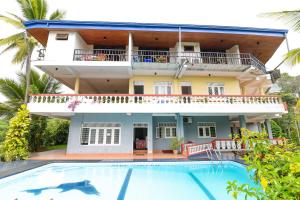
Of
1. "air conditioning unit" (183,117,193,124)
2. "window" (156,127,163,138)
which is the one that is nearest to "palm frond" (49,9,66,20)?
"window" (156,127,163,138)

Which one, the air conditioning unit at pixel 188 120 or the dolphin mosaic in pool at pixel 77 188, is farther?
the air conditioning unit at pixel 188 120

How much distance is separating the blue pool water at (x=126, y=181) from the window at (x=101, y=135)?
313cm

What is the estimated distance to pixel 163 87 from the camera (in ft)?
42.6

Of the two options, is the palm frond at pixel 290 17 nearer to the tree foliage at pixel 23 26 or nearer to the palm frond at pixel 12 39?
the tree foliage at pixel 23 26

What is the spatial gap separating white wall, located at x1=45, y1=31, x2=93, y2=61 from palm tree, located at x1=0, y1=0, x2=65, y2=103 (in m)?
2.45

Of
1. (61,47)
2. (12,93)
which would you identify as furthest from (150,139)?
(12,93)

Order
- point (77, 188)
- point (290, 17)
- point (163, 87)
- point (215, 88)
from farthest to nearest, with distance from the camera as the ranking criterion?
point (215, 88)
point (163, 87)
point (77, 188)
point (290, 17)

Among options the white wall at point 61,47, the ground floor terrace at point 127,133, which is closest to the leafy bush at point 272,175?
the ground floor terrace at point 127,133

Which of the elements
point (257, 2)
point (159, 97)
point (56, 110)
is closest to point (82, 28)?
point (56, 110)

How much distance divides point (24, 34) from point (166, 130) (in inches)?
537

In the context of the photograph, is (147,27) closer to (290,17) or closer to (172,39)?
(172,39)

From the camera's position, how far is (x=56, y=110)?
10.1 m

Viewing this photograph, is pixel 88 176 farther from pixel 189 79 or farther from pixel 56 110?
pixel 189 79

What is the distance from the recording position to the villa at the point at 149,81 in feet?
34.9
